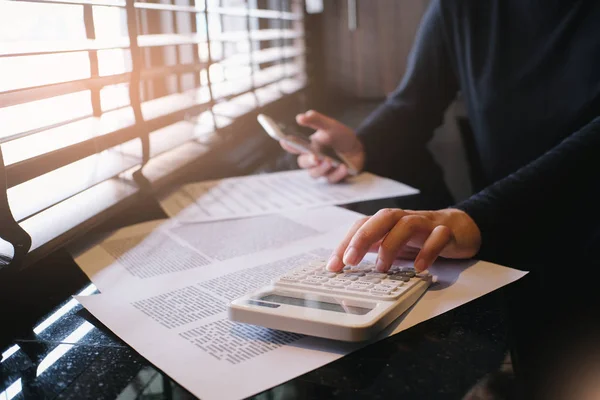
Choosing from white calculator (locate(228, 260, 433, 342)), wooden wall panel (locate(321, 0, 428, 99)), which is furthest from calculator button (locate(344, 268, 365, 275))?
wooden wall panel (locate(321, 0, 428, 99))

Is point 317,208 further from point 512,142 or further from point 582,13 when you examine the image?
point 582,13

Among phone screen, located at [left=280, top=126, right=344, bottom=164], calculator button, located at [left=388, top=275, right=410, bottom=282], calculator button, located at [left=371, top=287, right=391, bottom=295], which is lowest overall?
calculator button, located at [left=388, top=275, right=410, bottom=282]

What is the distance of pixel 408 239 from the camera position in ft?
1.94

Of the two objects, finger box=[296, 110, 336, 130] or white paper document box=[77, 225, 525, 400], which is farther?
finger box=[296, 110, 336, 130]

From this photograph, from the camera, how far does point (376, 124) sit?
1.20 metres

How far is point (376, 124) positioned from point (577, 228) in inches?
18.1

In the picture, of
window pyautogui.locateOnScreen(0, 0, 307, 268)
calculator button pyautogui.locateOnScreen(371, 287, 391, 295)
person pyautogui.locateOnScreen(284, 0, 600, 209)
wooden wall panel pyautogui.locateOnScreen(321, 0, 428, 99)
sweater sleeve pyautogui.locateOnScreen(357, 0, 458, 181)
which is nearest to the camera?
calculator button pyautogui.locateOnScreen(371, 287, 391, 295)

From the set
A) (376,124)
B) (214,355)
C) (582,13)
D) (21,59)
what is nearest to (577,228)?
(582,13)

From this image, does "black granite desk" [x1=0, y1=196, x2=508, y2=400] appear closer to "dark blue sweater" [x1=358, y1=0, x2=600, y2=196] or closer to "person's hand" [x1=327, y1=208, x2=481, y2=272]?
"person's hand" [x1=327, y1=208, x2=481, y2=272]

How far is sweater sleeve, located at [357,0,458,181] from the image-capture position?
3.90ft

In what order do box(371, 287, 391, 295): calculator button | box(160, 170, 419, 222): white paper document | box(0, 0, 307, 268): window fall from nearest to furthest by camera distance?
box(371, 287, 391, 295): calculator button < box(0, 0, 307, 268): window < box(160, 170, 419, 222): white paper document

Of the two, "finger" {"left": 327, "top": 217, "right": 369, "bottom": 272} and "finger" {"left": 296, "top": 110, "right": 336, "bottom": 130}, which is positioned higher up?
"finger" {"left": 296, "top": 110, "right": 336, "bottom": 130}

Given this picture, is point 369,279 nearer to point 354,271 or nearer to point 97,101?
point 354,271

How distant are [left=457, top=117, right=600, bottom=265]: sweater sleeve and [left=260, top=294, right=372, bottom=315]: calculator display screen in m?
0.24
